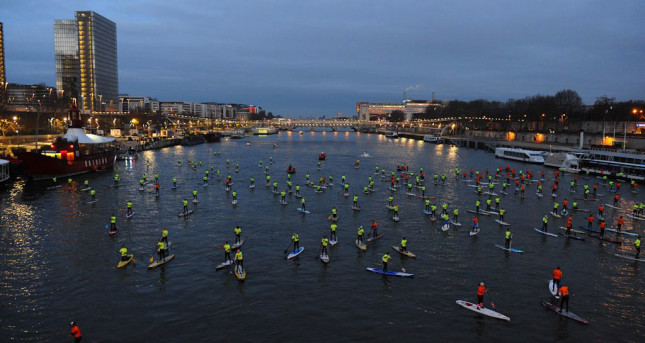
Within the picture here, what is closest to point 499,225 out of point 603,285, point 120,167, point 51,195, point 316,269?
point 603,285

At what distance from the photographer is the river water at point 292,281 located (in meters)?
23.9

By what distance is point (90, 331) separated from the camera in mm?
23219

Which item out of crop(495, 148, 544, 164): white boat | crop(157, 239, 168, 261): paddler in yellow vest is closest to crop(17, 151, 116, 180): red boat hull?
crop(157, 239, 168, 261): paddler in yellow vest

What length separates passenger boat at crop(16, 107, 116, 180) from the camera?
70.6 meters

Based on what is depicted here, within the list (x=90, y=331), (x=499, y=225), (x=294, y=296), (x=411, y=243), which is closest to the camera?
(x=90, y=331)

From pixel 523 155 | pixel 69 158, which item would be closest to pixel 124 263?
pixel 69 158

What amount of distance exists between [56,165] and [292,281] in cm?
6272

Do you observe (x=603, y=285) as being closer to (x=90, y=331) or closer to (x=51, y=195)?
(x=90, y=331)

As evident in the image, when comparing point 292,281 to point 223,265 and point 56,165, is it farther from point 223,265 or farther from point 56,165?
point 56,165

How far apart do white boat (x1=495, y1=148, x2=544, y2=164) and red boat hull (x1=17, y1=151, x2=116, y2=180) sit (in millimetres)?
103525

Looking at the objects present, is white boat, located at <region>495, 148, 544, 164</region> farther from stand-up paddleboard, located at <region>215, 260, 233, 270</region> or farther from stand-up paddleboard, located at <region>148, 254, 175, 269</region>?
stand-up paddleboard, located at <region>148, 254, 175, 269</region>

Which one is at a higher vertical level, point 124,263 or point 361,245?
point 361,245

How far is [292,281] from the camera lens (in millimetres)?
30109

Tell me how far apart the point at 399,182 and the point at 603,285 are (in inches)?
1834
